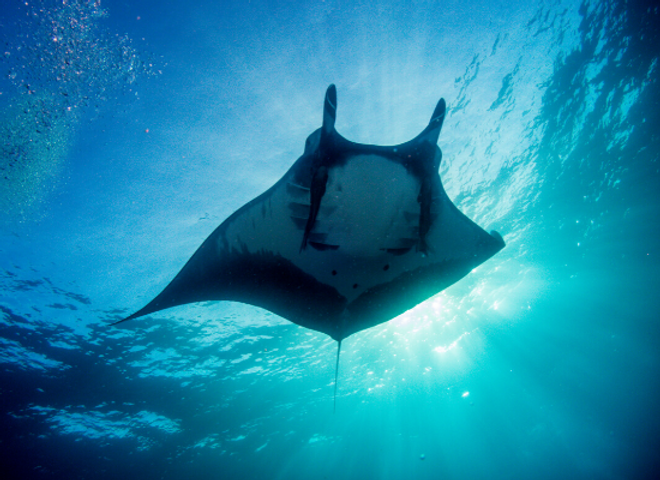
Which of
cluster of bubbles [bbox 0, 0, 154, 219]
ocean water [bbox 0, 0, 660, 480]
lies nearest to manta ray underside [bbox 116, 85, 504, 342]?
ocean water [bbox 0, 0, 660, 480]

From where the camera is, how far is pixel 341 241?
3.25 meters

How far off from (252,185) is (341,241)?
517cm

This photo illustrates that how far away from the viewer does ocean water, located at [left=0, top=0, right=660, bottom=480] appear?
17.8 feet

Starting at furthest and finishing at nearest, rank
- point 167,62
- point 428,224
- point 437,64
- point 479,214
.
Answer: point 479,214 < point 437,64 < point 167,62 < point 428,224

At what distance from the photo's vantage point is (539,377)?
3036 centimetres

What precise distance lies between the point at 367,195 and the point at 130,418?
20.5m

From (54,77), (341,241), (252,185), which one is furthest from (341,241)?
(54,77)

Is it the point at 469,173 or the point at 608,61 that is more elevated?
the point at 608,61

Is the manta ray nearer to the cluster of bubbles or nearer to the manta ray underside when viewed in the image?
the manta ray underside

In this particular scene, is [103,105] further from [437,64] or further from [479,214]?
[479,214]

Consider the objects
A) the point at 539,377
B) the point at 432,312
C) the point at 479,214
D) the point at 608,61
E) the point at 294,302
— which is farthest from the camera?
the point at 539,377

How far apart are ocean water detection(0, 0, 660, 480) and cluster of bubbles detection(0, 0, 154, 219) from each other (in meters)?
0.03

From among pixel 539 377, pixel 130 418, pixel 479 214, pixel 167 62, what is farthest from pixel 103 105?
pixel 539 377

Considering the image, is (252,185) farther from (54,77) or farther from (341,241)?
(341,241)
